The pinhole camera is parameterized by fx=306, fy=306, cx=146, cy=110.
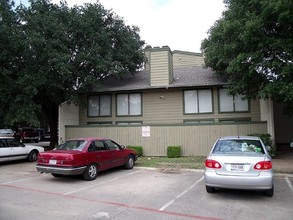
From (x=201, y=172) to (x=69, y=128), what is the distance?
1149cm

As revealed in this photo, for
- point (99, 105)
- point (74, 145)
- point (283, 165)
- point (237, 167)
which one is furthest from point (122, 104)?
point (237, 167)

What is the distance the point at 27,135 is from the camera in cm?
3472

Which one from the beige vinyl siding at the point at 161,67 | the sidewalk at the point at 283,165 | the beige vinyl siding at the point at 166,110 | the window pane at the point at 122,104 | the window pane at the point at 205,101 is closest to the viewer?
the sidewalk at the point at 283,165

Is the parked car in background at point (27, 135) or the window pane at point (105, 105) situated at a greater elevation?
the window pane at point (105, 105)

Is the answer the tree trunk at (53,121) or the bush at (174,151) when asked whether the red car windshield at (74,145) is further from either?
the tree trunk at (53,121)

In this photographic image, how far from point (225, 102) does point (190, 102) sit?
7.69 ft

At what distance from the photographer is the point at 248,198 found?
821 cm

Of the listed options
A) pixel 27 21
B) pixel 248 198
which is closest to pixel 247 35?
pixel 248 198

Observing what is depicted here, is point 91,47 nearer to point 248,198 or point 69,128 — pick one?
point 69,128

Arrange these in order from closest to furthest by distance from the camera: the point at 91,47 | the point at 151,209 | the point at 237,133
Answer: the point at 151,209 → the point at 237,133 → the point at 91,47

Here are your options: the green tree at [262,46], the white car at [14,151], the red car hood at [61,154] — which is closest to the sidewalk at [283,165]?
the green tree at [262,46]

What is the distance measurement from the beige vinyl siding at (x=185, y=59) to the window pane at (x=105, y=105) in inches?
445

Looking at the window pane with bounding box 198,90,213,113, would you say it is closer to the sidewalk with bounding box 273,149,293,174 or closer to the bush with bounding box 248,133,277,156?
the bush with bounding box 248,133,277,156

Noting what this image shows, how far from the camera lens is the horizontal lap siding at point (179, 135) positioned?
17688mm
